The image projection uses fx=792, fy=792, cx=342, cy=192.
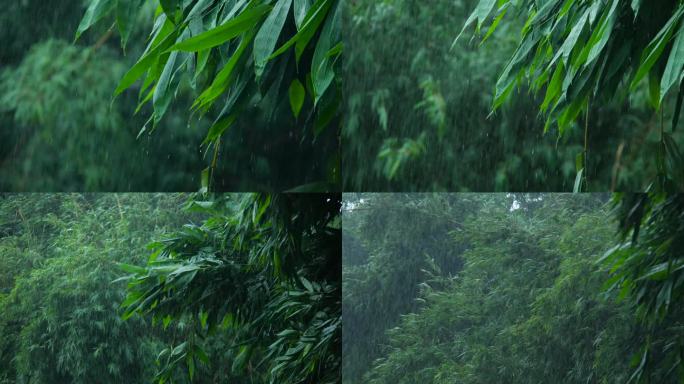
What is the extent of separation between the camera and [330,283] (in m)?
1.81

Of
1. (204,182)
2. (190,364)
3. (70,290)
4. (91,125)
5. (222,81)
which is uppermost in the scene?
(222,81)

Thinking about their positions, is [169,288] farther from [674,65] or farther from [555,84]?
[674,65]

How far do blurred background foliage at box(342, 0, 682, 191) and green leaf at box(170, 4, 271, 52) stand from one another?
0.24 metres

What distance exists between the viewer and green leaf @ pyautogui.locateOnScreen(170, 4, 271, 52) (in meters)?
1.67

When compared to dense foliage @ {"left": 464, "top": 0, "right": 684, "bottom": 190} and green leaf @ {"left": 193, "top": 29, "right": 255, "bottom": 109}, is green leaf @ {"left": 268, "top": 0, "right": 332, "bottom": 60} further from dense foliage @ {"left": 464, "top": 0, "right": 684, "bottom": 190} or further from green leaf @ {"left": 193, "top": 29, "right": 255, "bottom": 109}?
dense foliage @ {"left": 464, "top": 0, "right": 684, "bottom": 190}

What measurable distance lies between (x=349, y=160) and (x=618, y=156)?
1.98ft

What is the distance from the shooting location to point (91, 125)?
1.69 metres

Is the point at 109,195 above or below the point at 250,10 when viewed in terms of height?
below

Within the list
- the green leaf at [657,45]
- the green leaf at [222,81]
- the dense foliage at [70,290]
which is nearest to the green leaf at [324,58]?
the green leaf at [222,81]

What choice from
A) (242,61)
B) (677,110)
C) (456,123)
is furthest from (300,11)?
(677,110)

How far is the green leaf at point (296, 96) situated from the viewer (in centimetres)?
177

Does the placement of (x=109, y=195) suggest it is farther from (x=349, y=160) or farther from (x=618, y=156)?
(x=618, y=156)

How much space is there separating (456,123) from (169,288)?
2.43ft

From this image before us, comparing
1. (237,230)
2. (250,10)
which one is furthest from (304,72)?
(237,230)
